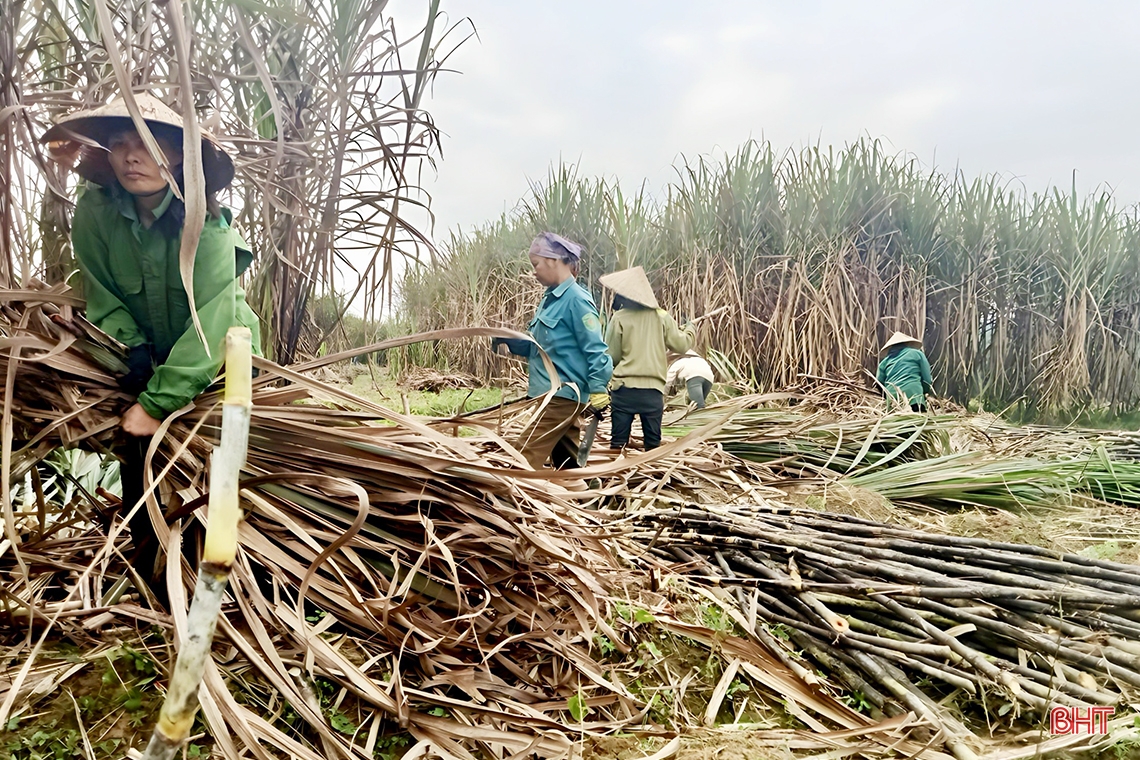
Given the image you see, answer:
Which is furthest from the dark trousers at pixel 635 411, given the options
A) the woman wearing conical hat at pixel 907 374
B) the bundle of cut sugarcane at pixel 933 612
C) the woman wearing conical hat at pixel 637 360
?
the woman wearing conical hat at pixel 907 374

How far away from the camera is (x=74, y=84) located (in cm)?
180

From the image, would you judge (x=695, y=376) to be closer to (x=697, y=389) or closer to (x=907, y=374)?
(x=697, y=389)

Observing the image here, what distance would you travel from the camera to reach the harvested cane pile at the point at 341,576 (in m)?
1.27

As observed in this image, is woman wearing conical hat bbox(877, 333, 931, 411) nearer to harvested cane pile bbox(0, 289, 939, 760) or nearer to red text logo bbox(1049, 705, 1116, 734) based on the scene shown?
red text logo bbox(1049, 705, 1116, 734)

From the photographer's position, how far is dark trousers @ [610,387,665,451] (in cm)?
422

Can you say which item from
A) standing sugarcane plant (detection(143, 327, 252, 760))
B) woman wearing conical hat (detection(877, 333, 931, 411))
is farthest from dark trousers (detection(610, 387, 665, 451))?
standing sugarcane plant (detection(143, 327, 252, 760))

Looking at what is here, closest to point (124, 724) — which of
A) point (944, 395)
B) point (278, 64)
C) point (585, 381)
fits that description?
point (278, 64)

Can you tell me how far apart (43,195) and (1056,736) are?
3.07 meters

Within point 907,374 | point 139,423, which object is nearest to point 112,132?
point 139,423

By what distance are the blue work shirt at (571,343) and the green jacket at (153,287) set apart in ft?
6.84

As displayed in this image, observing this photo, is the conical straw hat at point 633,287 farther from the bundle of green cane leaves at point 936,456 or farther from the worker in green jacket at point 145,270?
the worker in green jacket at point 145,270

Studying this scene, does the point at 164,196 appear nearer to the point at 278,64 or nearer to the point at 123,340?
the point at 123,340

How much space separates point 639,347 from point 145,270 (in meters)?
3.14

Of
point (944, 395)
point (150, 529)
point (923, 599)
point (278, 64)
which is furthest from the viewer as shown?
point (944, 395)
